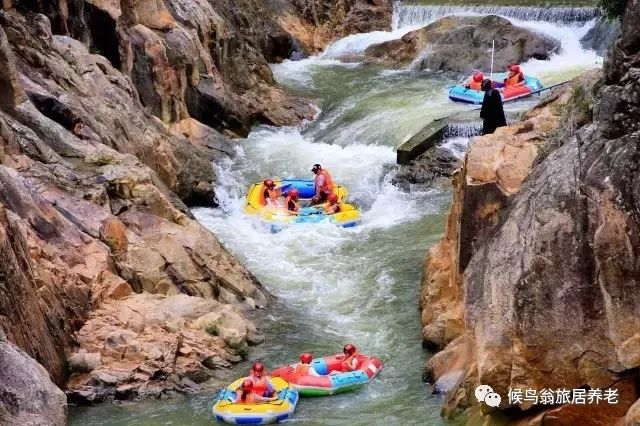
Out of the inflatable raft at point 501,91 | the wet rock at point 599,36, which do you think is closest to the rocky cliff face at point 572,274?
the inflatable raft at point 501,91

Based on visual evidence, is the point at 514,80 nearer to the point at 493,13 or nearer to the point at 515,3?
the point at 493,13

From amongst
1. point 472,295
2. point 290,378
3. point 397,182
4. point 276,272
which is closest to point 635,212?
point 472,295

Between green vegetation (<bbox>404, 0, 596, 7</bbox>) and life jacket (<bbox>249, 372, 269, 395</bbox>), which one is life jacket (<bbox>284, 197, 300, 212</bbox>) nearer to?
life jacket (<bbox>249, 372, 269, 395</bbox>)

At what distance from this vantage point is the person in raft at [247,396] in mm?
10594

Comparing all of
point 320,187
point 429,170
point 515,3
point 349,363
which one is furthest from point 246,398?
point 515,3

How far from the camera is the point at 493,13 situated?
2927cm

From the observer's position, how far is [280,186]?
19078mm

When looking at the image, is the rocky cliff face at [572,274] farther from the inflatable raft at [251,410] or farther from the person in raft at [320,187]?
the person in raft at [320,187]

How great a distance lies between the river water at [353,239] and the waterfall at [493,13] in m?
0.06

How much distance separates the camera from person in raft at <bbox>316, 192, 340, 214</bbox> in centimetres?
1770

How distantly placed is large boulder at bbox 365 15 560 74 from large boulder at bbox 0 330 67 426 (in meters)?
19.4

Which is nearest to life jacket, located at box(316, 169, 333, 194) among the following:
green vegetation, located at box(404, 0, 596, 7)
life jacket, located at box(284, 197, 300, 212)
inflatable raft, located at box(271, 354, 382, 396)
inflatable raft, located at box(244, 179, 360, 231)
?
inflatable raft, located at box(244, 179, 360, 231)

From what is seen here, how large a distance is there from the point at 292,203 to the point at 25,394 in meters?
10.6

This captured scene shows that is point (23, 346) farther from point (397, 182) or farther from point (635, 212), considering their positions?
point (397, 182)
